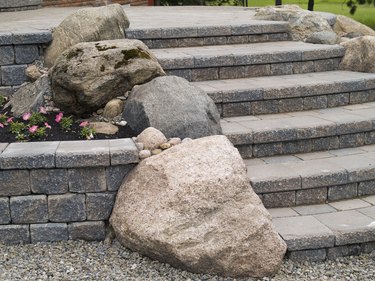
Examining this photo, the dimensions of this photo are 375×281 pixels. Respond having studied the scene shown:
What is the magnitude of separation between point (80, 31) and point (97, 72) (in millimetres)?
886

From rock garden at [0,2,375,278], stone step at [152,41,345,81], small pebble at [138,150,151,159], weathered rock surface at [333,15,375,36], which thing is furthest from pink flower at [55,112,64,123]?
weathered rock surface at [333,15,375,36]

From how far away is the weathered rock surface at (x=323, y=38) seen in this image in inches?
270

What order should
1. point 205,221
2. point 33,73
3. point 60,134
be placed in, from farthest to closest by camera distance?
point 33,73, point 60,134, point 205,221

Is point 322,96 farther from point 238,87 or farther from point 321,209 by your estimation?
point 321,209

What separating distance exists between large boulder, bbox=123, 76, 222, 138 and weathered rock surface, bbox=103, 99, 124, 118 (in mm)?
176

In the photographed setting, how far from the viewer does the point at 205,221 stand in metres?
3.68

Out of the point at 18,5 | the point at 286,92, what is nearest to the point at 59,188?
the point at 286,92

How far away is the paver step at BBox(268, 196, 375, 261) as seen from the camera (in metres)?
3.86

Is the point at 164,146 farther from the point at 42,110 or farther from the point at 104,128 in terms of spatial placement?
the point at 42,110

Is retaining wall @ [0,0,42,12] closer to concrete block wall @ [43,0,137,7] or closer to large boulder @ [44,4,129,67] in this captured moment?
concrete block wall @ [43,0,137,7]

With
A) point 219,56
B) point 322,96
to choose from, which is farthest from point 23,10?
point 322,96

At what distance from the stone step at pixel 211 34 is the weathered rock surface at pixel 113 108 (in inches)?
60.6

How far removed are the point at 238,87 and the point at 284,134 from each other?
0.83 m

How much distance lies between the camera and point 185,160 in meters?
3.84
